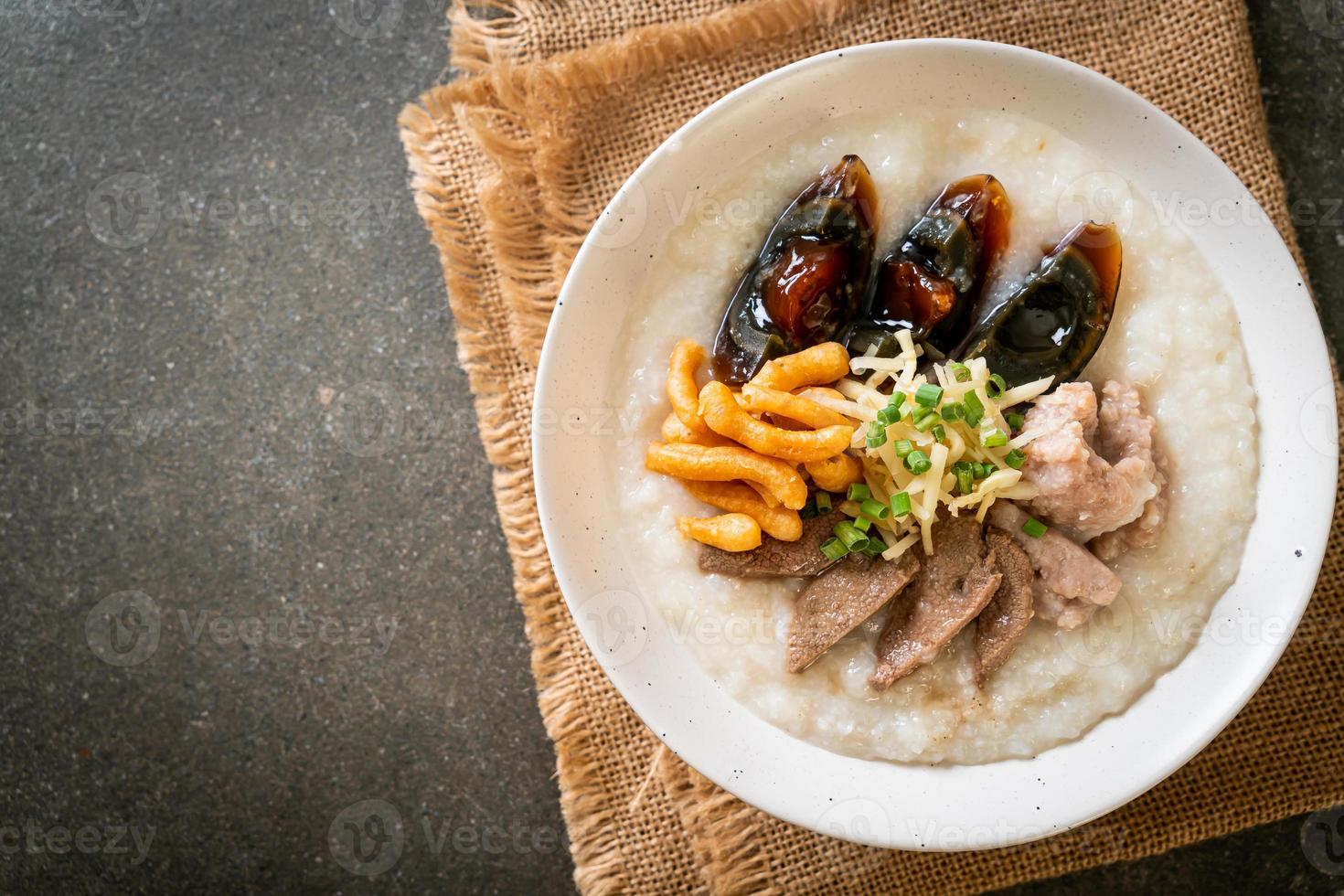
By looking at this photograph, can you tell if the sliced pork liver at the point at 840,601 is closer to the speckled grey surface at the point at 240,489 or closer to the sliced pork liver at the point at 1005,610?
the sliced pork liver at the point at 1005,610

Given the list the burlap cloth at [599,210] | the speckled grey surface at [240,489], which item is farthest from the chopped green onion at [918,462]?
the speckled grey surface at [240,489]

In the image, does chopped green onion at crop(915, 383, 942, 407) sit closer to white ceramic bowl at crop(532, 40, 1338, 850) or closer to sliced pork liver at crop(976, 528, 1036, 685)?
sliced pork liver at crop(976, 528, 1036, 685)

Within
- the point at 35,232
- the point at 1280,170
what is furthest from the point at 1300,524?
the point at 35,232

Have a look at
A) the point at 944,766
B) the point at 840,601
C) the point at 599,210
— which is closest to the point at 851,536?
the point at 840,601

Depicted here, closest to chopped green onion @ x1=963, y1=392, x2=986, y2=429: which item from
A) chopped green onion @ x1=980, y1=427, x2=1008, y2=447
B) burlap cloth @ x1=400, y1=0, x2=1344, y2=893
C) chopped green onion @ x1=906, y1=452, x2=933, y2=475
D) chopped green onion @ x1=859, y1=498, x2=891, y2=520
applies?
chopped green onion @ x1=980, y1=427, x2=1008, y2=447

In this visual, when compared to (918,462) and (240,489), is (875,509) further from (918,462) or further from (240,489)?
(240,489)
